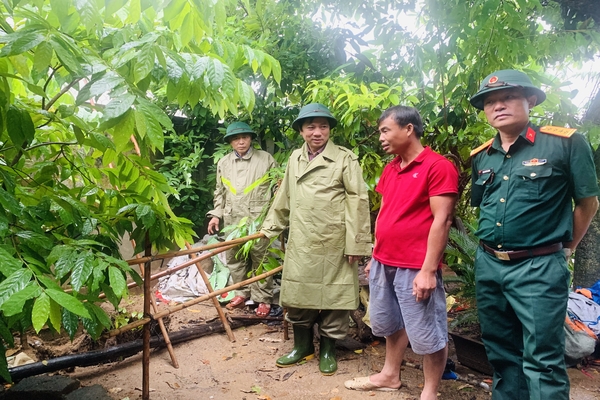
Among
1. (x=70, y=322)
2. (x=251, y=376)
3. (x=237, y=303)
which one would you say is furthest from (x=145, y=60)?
(x=237, y=303)

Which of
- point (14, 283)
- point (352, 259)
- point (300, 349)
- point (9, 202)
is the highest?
point (9, 202)

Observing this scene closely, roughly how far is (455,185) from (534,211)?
450mm

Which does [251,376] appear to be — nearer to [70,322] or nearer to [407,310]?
[407,310]

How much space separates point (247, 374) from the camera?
3221mm

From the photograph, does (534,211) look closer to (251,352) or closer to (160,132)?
(160,132)

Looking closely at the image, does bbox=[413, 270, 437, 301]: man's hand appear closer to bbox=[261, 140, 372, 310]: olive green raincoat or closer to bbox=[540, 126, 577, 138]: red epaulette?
bbox=[261, 140, 372, 310]: olive green raincoat

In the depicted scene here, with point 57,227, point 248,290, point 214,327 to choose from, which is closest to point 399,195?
point 57,227

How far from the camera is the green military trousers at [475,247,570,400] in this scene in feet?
6.20

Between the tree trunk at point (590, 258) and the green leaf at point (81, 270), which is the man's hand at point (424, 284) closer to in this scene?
the green leaf at point (81, 270)

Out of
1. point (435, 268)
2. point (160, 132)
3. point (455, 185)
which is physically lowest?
point (435, 268)

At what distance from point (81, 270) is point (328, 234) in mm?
1924

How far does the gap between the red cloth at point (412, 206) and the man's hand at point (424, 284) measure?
121mm

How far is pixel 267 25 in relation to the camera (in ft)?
13.8

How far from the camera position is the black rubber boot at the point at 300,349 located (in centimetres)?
329
